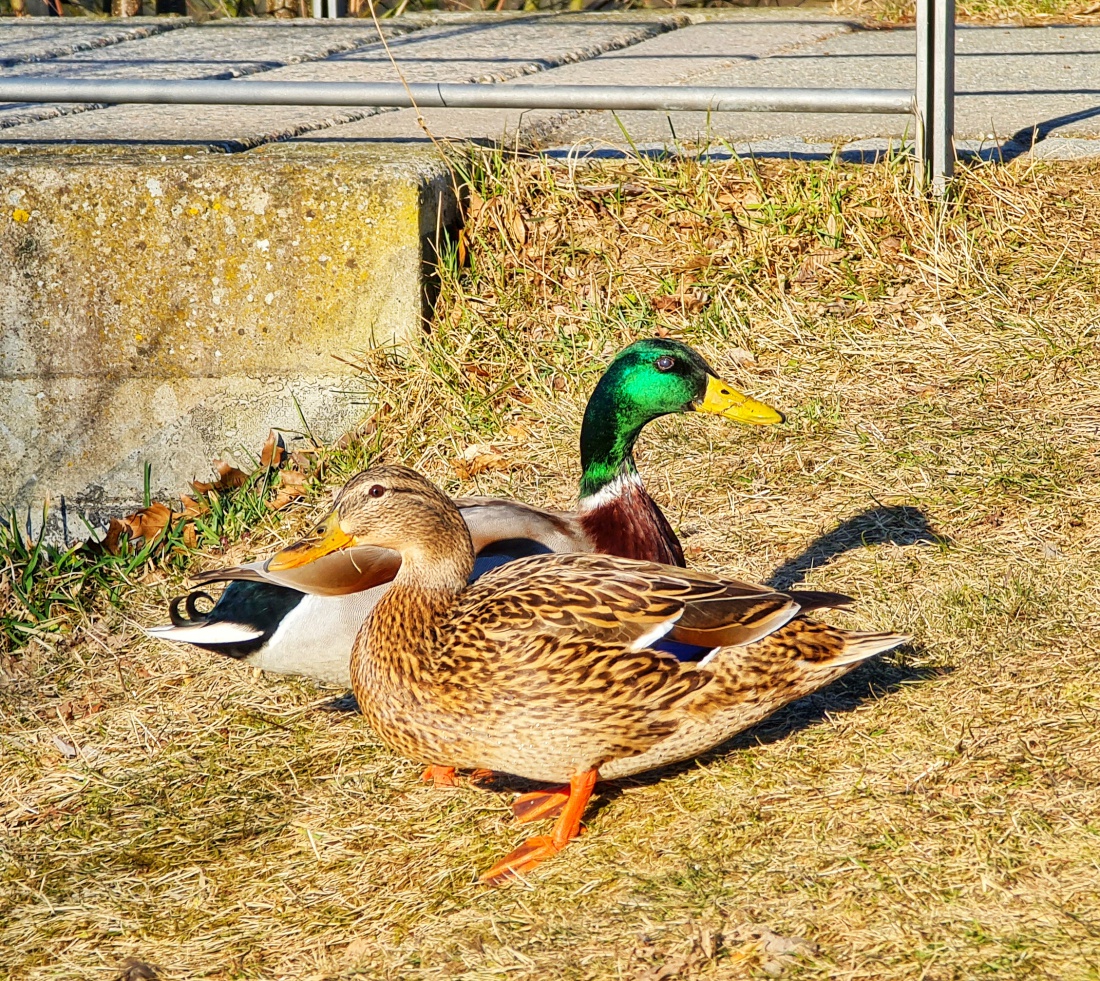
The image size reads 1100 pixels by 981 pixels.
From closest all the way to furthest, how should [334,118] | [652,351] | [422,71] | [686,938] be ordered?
[686,938] → [652,351] → [334,118] → [422,71]

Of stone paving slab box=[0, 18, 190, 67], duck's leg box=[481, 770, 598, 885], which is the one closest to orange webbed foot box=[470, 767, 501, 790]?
duck's leg box=[481, 770, 598, 885]

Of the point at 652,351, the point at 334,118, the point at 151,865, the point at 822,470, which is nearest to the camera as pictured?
the point at 151,865

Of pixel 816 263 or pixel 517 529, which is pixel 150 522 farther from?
pixel 816 263

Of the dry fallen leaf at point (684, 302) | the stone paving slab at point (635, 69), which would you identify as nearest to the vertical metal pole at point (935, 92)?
the dry fallen leaf at point (684, 302)

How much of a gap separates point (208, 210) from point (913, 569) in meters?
2.49

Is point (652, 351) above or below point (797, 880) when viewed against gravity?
above

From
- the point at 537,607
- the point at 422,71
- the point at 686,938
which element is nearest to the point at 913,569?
the point at 537,607

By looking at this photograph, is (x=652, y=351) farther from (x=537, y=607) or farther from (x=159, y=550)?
(x=159, y=550)

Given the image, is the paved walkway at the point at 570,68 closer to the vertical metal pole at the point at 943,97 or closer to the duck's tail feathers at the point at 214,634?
the vertical metal pole at the point at 943,97

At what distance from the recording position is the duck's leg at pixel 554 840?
2602 millimetres

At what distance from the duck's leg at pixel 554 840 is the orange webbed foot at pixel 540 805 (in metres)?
0.08

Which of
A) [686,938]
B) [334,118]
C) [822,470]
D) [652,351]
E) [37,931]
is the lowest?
[37,931]

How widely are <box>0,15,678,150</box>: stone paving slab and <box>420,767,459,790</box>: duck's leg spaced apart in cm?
271

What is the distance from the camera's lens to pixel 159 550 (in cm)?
443
